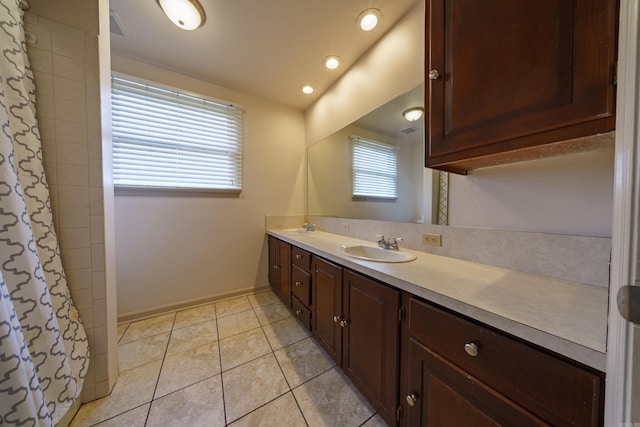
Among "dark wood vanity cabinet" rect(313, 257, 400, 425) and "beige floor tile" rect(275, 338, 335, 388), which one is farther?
"beige floor tile" rect(275, 338, 335, 388)

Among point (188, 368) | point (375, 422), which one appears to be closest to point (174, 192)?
point (188, 368)

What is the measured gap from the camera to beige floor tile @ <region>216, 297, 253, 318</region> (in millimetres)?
2070

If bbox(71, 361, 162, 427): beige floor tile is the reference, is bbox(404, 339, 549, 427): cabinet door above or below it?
above

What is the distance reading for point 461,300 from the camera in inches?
25.2

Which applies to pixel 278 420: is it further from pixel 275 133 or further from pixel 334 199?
pixel 275 133

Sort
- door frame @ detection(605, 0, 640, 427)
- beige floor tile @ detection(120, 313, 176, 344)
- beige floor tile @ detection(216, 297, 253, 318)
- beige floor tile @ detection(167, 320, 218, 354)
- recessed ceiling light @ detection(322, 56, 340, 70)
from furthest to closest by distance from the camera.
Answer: beige floor tile @ detection(216, 297, 253, 318)
recessed ceiling light @ detection(322, 56, 340, 70)
beige floor tile @ detection(120, 313, 176, 344)
beige floor tile @ detection(167, 320, 218, 354)
door frame @ detection(605, 0, 640, 427)

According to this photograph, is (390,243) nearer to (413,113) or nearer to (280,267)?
(413,113)

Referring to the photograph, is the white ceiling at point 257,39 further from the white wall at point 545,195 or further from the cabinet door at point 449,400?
the cabinet door at point 449,400

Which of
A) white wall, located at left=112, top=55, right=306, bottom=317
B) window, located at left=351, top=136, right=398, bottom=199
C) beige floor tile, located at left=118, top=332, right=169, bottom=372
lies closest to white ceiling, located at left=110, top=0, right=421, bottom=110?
white wall, located at left=112, top=55, right=306, bottom=317

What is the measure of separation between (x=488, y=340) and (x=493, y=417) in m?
0.21

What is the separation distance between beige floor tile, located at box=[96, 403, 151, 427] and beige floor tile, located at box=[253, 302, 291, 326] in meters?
0.89

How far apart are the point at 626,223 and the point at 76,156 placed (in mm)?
1964

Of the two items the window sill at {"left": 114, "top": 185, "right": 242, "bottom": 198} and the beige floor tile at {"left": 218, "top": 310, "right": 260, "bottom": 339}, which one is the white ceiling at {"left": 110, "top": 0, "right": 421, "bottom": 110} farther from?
the beige floor tile at {"left": 218, "top": 310, "right": 260, "bottom": 339}

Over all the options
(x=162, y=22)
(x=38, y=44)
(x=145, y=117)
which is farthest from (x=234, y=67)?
(x=38, y=44)
